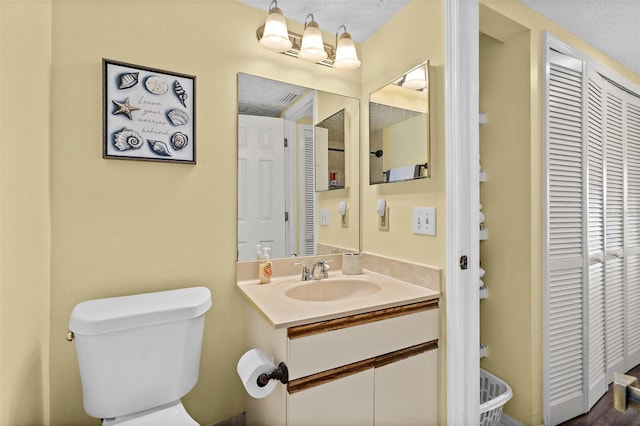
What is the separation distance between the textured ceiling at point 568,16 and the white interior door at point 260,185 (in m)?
0.60

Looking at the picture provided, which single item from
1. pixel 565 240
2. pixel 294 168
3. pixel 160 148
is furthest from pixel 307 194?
pixel 565 240

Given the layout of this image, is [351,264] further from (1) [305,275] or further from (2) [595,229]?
(2) [595,229]

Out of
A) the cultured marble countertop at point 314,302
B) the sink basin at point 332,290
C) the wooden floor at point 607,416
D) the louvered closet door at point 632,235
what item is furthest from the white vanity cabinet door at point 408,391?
the louvered closet door at point 632,235

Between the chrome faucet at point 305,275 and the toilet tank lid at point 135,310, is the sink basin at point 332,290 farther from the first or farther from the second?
the toilet tank lid at point 135,310

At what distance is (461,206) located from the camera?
4.22 feet

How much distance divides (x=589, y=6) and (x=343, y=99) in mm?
1275

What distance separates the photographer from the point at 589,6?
1.48 metres

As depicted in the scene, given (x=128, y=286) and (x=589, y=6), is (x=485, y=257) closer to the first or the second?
(x=589, y=6)

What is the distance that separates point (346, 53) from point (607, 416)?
2406 mm

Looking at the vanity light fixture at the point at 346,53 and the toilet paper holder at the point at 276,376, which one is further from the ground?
the vanity light fixture at the point at 346,53

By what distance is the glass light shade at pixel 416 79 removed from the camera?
4.58ft

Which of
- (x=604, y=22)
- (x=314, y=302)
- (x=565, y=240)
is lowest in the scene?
(x=314, y=302)

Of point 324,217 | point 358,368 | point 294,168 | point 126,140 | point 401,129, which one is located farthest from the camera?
point 324,217

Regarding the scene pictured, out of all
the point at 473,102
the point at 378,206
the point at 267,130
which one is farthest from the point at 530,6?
the point at 267,130
